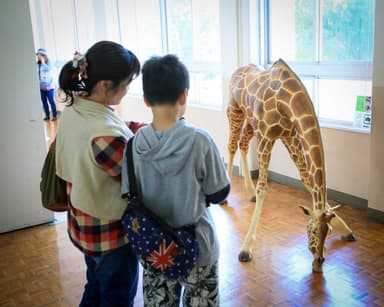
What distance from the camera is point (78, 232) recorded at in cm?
188

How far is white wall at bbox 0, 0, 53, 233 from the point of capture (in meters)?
3.73

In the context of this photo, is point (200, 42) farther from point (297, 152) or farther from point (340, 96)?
point (297, 152)

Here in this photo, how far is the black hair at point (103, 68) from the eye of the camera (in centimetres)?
174

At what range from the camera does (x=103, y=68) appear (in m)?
1.75

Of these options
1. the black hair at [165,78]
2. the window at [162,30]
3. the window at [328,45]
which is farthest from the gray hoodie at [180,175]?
the window at [162,30]

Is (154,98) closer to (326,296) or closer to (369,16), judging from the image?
(326,296)

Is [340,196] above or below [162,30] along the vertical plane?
below

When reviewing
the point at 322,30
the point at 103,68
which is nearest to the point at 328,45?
the point at 322,30

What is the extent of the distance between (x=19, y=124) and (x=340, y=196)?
297cm

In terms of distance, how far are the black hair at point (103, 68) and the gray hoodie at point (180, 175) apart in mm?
273

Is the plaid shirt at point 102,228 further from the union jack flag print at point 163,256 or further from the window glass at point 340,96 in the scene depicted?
the window glass at point 340,96

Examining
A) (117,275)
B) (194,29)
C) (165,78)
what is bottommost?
(117,275)

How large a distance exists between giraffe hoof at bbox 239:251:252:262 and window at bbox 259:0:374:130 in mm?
1732

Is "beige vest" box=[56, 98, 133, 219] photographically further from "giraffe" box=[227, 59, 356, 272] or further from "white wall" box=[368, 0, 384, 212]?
"white wall" box=[368, 0, 384, 212]
